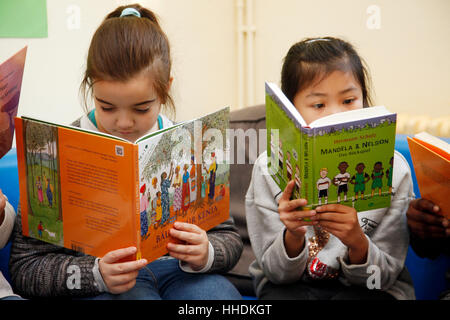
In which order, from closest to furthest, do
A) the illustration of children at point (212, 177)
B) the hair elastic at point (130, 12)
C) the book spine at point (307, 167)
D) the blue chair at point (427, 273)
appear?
the book spine at point (307, 167) < the illustration of children at point (212, 177) < the hair elastic at point (130, 12) < the blue chair at point (427, 273)

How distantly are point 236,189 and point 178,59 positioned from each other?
3.18 feet

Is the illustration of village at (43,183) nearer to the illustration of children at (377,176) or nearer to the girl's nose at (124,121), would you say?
the girl's nose at (124,121)

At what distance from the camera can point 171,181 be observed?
3.55 feet

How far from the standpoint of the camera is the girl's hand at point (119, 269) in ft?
3.36

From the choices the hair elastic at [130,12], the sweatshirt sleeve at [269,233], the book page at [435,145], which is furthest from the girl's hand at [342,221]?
the hair elastic at [130,12]

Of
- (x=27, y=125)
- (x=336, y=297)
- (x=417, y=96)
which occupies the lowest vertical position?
(x=336, y=297)

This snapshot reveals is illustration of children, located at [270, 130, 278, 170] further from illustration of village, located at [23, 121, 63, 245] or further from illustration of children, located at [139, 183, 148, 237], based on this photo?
illustration of village, located at [23, 121, 63, 245]

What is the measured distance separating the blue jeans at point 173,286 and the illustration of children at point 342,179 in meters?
0.36

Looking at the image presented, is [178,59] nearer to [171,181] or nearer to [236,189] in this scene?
[236,189]

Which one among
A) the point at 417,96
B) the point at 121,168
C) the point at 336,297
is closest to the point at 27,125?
the point at 121,168

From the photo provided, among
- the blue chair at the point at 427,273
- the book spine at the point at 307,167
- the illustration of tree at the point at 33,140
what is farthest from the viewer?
the blue chair at the point at 427,273

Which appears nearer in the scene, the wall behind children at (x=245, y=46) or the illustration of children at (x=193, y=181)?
the illustration of children at (x=193, y=181)

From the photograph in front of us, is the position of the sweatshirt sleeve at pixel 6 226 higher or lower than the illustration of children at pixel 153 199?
lower

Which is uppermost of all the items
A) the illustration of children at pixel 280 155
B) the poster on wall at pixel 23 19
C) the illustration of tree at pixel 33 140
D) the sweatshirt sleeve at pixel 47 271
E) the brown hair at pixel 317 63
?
the poster on wall at pixel 23 19
